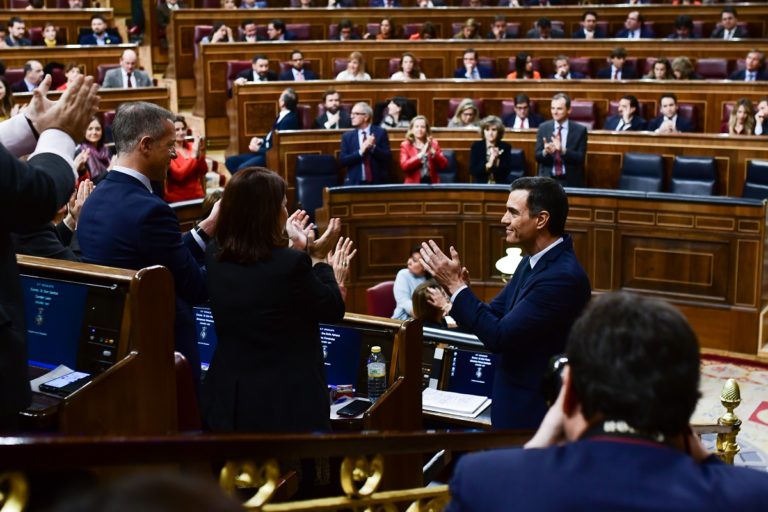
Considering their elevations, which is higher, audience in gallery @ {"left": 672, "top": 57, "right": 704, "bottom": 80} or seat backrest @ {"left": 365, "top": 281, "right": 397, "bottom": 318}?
audience in gallery @ {"left": 672, "top": 57, "right": 704, "bottom": 80}

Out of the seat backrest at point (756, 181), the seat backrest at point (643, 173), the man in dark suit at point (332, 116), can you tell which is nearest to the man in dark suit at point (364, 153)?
the man in dark suit at point (332, 116)

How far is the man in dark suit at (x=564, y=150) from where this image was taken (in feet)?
24.1

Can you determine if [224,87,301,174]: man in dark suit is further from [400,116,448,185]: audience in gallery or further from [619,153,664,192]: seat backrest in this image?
[619,153,664,192]: seat backrest

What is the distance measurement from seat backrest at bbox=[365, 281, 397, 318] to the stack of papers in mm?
1840

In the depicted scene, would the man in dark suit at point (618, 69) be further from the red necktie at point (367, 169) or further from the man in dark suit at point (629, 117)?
Result: the red necktie at point (367, 169)

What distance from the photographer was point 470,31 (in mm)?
10664

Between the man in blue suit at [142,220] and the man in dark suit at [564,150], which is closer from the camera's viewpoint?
the man in blue suit at [142,220]

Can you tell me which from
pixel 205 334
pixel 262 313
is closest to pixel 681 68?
pixel 205 334

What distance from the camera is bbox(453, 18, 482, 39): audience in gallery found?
1066 cm

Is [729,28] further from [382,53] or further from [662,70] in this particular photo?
[382,53]

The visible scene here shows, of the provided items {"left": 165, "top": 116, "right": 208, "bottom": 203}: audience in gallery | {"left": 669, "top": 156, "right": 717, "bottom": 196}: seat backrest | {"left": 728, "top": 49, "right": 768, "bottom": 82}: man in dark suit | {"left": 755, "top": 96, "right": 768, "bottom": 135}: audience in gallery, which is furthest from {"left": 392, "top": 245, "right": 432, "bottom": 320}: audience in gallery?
{"left": 728, "top": 49, "right": 768, "bottom": 82}: man in dark suit

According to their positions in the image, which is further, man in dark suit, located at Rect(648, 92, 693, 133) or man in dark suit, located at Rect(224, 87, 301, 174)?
man in dark suit, located at Rect(224, 87, 301, 174)

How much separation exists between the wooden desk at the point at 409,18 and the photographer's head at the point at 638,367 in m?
10.3

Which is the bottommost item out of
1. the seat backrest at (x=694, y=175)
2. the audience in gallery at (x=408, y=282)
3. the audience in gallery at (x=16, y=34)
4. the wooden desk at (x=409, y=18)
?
the audience in gallery at (x=408, y=282)
